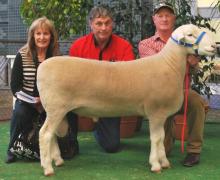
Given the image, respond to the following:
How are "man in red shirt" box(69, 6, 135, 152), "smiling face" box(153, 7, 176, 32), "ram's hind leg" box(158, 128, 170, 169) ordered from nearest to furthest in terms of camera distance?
"ram's hind leg" box(158, 128, 170, 169) → "smiling face" box(153, 7, 176, 32) → "man in red shirt" box(69, 6, 135, 152)

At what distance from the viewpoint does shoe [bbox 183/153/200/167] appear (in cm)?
443

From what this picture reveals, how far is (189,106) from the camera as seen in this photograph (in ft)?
14.8

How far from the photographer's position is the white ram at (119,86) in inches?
156

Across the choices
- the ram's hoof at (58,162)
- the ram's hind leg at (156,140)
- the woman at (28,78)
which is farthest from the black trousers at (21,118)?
the ram's hind leg at (156,140)

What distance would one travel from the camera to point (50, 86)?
3938mm

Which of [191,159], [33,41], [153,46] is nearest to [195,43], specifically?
[153,46]

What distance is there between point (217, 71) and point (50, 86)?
13.8ft

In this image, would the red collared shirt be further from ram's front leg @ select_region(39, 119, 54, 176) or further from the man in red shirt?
ram's front leg @ select_region(39, 119, 54, 176)

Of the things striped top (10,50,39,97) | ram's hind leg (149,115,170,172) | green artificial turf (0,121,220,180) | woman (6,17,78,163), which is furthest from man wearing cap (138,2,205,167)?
striped top (10,50,39,97)

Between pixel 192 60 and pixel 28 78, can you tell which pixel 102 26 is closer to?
pixel 28 78

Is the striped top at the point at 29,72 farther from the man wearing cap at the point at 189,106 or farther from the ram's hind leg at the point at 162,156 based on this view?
the ram's hind leg at the point at 162,156

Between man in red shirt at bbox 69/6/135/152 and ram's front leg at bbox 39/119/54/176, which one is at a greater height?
man in red shirt at bbox 69/6/135/152

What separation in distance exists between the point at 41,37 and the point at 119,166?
1.40 m

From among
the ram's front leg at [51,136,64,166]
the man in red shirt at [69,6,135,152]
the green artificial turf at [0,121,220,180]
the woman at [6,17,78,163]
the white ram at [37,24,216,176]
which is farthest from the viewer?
the man in red shirt at [69,6,135,152]
